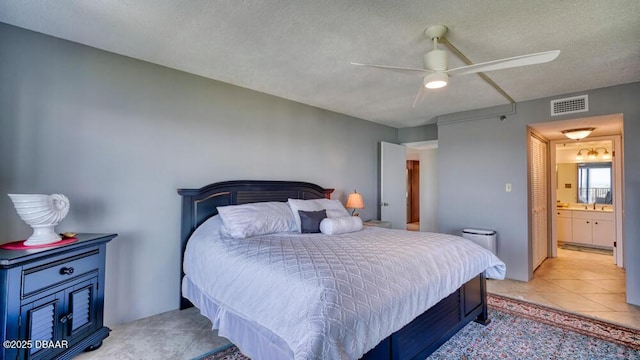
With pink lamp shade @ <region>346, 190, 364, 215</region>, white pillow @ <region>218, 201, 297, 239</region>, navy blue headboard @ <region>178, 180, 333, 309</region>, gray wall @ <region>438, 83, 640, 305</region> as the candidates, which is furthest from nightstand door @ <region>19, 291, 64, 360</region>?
gray wall @ <region>438, 83, 640, 305</region>

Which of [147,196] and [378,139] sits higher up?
[378,139]

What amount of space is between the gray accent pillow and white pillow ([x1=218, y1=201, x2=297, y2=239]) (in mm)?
107

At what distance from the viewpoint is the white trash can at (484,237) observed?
3.80 m

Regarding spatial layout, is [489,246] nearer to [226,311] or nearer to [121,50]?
[226,311]

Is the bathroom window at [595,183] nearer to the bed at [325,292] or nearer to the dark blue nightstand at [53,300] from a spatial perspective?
the bed at [325,292]

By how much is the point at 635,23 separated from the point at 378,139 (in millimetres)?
3530

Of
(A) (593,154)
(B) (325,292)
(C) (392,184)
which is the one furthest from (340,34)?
(A) (593,154)

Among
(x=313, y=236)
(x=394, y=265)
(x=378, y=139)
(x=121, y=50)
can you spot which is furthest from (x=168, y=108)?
(x=378, y=139)

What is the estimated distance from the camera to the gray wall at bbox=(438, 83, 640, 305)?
121 inches

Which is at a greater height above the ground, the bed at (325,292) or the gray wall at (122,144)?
the gray wall at (122,144)

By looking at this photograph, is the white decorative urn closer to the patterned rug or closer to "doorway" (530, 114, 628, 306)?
the patterned rug

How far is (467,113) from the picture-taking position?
4316mm

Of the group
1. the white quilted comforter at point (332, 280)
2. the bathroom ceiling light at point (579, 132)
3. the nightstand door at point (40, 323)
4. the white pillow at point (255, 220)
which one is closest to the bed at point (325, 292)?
the white quilted comforter at point (332, 280)

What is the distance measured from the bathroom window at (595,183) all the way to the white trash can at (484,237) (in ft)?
12.3
